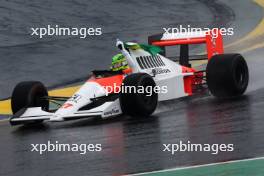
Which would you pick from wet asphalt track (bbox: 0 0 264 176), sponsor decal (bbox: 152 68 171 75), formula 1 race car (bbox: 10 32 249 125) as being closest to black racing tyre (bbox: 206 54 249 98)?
formula 1 race car (bbox: 10 32 249 125)

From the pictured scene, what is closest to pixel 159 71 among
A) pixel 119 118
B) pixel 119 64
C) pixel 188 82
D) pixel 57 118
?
pixel 119 64

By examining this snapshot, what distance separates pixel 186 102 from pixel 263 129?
12.3ft

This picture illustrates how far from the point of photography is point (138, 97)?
42.6 ft

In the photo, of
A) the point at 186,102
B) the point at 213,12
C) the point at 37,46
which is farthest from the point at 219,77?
the point at 213,12

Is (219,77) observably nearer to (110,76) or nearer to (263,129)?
(110,76)

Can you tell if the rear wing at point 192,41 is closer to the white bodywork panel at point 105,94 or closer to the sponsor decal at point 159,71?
the white bodywork panel at point 105,94

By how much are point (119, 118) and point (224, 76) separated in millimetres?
2093

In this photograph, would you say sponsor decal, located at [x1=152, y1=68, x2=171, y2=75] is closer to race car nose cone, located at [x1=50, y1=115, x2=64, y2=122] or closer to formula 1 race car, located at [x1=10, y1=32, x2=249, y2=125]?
formula 1 race car, located at [x1=10, y1=32, x2=249, y2=125]

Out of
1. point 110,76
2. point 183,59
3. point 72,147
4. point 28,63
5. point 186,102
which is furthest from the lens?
point 28,63

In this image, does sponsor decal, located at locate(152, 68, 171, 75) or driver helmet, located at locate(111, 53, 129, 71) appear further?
sponsor decal, located at locate(152, 68, 171, 75)

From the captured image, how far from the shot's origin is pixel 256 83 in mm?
16578

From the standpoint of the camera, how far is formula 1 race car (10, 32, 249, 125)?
43.0 feet

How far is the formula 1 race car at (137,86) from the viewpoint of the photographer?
43.0ft

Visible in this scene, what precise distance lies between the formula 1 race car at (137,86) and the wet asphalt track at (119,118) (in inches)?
8.8
